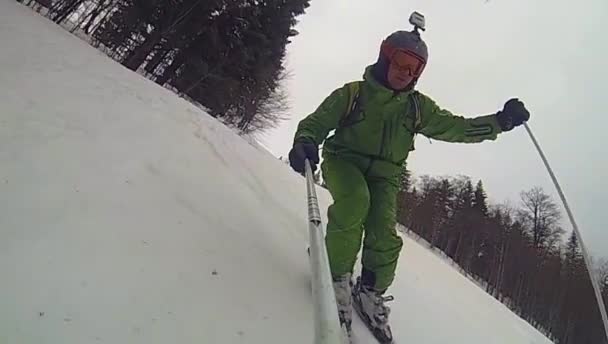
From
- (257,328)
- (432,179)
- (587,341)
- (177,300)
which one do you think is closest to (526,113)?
(257,328)

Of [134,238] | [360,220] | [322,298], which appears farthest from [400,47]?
[322,298]

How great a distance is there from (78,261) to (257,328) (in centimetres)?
81

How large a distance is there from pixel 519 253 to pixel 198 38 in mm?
28106

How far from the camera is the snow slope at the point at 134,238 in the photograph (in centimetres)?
163

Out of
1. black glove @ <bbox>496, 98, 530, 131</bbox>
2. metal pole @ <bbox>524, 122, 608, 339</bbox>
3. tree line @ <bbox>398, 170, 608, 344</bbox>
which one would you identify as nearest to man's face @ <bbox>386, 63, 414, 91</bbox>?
black glove @ <bbox>496, 98, 530, 131</bbox>

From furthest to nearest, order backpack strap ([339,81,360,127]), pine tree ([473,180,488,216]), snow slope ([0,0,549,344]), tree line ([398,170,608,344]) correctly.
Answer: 1. pine tree ([473,180,488,216])
2. tree line ([398,170,608,344])
3. backpack strap ([339,81,360,127])
4. snow slope ([0,0,549,344])

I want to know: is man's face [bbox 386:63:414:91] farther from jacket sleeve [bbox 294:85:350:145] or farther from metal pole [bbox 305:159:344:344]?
metal pole [bbox 305:159:344:344]

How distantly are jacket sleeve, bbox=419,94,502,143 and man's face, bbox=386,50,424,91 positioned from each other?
0.26 metres

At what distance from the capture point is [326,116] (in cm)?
274

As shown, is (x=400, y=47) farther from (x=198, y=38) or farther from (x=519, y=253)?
(x=519, y=253)

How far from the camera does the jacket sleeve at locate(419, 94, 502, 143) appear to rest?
9.60 feet

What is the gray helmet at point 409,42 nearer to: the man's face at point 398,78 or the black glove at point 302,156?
the man's face at point 398,78

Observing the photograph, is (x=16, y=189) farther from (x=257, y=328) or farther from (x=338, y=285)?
(x=338, y=285)

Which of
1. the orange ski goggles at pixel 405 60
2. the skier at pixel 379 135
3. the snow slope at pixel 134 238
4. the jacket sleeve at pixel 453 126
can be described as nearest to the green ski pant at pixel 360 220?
the skier at pixel 379 135
